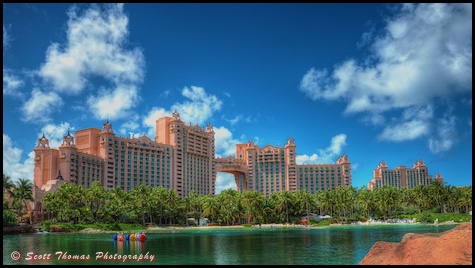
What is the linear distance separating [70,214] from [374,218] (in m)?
86.0

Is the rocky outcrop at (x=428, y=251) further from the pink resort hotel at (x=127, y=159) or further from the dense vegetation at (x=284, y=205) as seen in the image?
the pink resort hotel at (x=127, y=159)

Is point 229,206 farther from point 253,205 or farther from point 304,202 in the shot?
point 304,202

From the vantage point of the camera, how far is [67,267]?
1309 inches

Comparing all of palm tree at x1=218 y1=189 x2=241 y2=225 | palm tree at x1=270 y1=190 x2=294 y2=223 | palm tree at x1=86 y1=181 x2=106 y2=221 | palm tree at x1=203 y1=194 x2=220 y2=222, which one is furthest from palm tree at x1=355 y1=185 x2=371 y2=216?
palm tree at x1=86 y1=181 x2=106 y2=221

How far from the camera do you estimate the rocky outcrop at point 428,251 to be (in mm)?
27359

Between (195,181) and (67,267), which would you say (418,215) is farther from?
(67,267)

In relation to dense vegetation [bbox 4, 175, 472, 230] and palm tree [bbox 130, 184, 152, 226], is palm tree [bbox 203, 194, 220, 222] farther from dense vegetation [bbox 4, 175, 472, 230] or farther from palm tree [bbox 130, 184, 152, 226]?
palm tree [bbox 130, 184, 152, 226]

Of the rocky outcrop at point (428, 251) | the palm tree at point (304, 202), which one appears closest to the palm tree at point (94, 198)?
the palm tree at point (304, 202)

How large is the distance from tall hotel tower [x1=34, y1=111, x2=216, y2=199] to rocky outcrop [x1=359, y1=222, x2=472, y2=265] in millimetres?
110839

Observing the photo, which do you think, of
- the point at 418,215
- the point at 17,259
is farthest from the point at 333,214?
the point at 17,259

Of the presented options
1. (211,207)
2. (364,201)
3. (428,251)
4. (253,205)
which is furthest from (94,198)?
(428,251)

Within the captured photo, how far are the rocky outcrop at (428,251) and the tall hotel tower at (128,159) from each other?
4364 inches

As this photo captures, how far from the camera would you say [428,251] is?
96.5 feet

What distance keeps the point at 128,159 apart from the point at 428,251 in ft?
494
